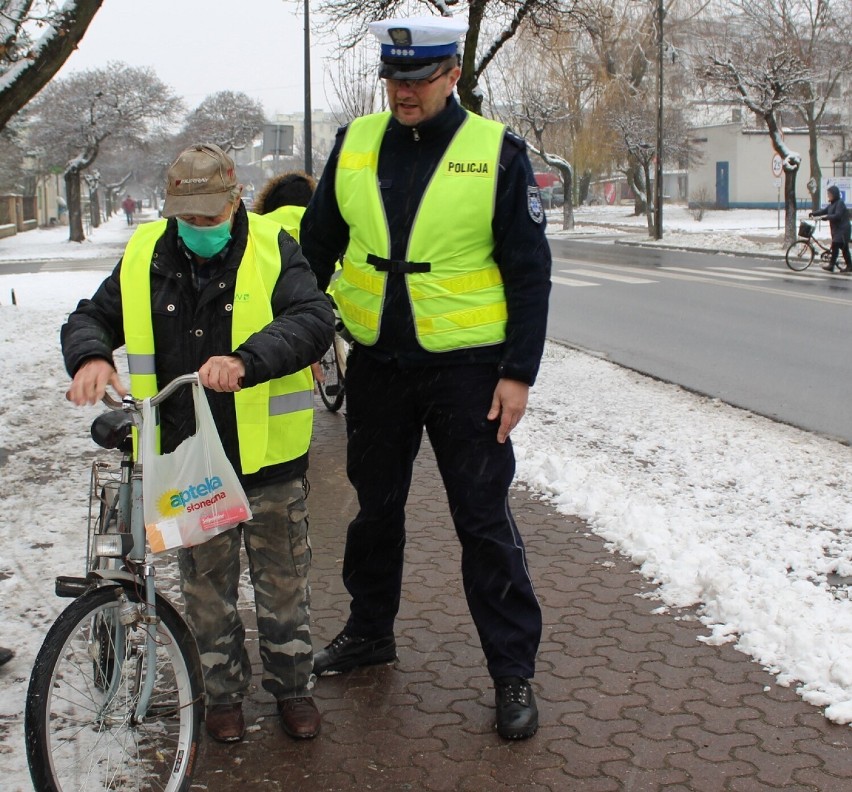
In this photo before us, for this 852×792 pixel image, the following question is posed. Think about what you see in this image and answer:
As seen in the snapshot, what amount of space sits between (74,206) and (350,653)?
44186 mm

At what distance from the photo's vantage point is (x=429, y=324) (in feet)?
11.5

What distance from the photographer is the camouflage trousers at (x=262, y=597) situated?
3.49 m

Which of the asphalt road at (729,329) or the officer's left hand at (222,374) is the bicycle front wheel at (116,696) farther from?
the asphalt road at (729,329)

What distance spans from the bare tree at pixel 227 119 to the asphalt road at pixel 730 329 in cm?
3922

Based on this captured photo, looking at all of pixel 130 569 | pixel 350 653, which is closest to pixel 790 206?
pixel 350 653

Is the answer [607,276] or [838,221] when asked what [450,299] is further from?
[838,221]

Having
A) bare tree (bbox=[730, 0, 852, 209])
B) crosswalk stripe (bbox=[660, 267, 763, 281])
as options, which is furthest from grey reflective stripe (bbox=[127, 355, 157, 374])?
bare tree (bbox=[730, 0, 852, 209])

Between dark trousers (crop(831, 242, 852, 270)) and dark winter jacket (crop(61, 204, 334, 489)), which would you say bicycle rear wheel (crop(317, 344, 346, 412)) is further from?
dark trousers (crop(831, 242, 852, 270))

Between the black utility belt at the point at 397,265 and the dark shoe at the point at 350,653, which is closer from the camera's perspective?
the black utility belt at the point at 397,265

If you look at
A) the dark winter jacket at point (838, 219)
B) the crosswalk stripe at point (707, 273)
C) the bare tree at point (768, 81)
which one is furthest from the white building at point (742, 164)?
the dark winter jacket at point (838, 219)

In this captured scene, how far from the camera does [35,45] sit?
1137 cm

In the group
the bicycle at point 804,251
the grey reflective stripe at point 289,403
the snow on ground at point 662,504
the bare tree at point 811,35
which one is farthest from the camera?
the bare tree at point 811,35

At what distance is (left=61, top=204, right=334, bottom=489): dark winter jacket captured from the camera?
3.30m

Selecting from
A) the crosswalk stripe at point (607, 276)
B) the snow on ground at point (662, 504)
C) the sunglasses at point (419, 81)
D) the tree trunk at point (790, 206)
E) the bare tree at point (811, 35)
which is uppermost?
the bare tree at point (811, 35)
